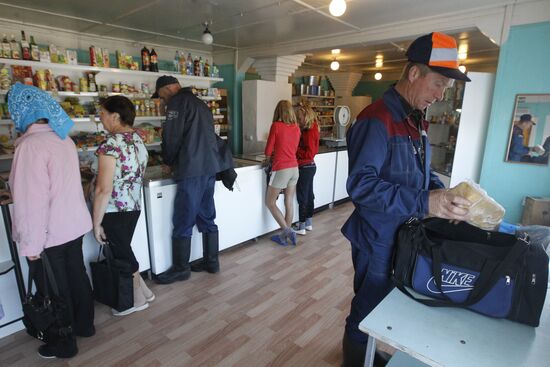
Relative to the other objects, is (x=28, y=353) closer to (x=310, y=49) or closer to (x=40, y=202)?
(x=40, y=202)

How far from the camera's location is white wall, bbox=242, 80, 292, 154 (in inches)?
227

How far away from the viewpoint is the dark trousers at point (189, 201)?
2.65 m

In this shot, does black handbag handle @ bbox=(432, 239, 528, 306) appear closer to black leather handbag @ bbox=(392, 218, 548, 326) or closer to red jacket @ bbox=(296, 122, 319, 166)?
black leather handbag @ bbox=(392, 218, 548, 326)

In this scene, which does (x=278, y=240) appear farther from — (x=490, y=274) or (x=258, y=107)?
(x=258, y=107)

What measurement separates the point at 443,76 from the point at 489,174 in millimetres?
2921

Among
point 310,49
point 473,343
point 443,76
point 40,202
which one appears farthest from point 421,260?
point 310,49

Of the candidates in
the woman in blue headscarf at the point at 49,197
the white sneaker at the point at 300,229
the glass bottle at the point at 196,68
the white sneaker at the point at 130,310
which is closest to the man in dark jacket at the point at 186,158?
the white sneaker at the point at 130,310

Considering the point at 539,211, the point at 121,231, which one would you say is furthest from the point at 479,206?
the point at 539,211

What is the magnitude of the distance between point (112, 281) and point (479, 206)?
89.8 inches

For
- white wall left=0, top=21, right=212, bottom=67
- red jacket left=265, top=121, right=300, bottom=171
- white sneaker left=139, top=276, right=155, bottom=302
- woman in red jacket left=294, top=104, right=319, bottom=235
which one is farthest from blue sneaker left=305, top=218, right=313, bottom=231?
white wall left=0, top=21, right=212, bottom=67

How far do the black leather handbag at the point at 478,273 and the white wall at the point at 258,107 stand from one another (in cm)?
492

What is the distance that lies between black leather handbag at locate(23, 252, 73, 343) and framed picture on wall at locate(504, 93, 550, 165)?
4223 millimetres

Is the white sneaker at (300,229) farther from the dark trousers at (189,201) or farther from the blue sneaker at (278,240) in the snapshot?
the dark trousers at (189,201)

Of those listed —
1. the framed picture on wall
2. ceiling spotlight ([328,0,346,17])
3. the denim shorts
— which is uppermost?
ceiling spotlight ([328,0,346,17])
